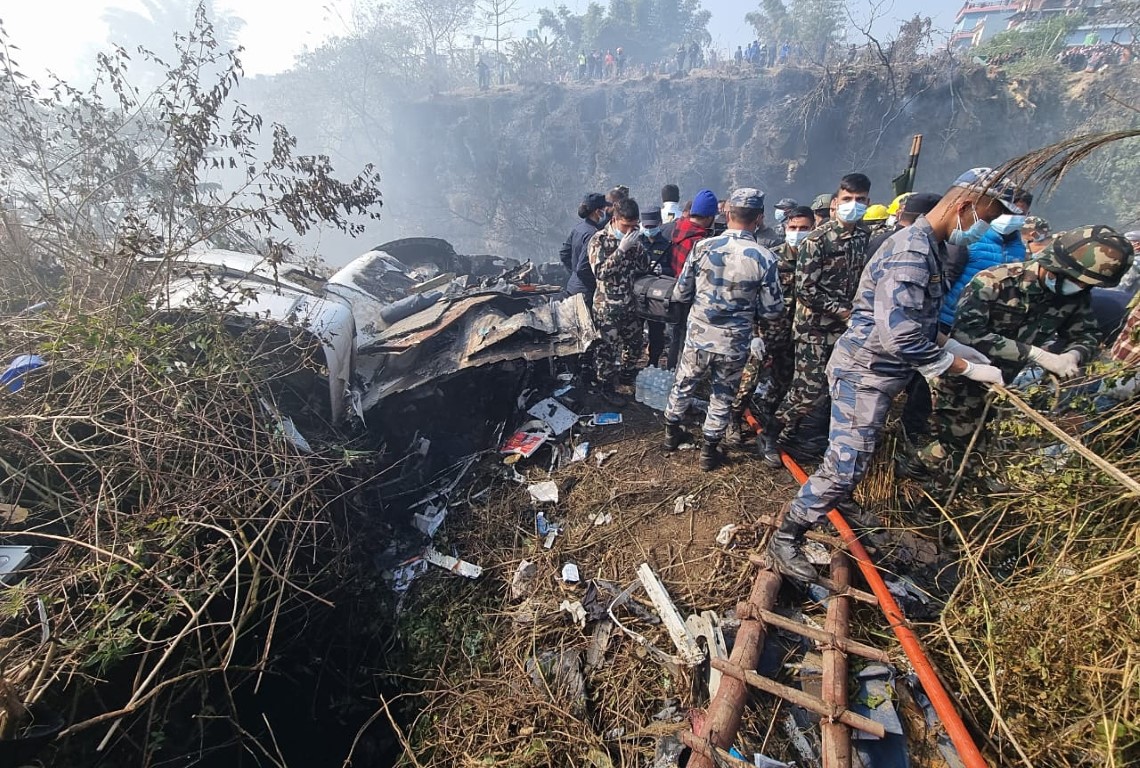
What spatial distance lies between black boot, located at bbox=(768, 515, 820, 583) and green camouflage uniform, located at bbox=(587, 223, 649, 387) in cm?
250

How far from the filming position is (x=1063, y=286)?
2.66 metres

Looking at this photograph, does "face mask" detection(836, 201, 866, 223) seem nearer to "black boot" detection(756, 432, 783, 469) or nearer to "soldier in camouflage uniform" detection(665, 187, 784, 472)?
"soldier in camouflage uniform" detection(665, 187, 784, 472)

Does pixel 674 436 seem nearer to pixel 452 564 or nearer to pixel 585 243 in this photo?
pixel 452 564

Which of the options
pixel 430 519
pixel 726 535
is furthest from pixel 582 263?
pixel 726 535

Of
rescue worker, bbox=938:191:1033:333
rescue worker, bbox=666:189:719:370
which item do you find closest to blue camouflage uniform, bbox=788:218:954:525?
rescue worker, bbox=938:191:1033:333

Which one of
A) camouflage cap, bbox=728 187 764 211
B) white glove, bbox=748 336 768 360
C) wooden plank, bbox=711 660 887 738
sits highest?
camouflage cap, bbox=728 187 764 211

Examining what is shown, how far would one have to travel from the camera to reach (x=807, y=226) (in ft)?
12.7

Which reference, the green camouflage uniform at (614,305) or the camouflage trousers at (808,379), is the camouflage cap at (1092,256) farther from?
the green camouflage uniform at (614,305)

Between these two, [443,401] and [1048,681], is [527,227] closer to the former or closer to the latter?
[443,401]

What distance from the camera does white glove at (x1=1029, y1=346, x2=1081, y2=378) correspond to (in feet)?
8.11

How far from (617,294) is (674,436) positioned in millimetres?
1511

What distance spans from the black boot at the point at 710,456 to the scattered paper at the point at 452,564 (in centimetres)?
176

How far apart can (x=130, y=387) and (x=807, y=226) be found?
4.83 metres

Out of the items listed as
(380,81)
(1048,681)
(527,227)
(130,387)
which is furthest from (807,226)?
(380,81)
